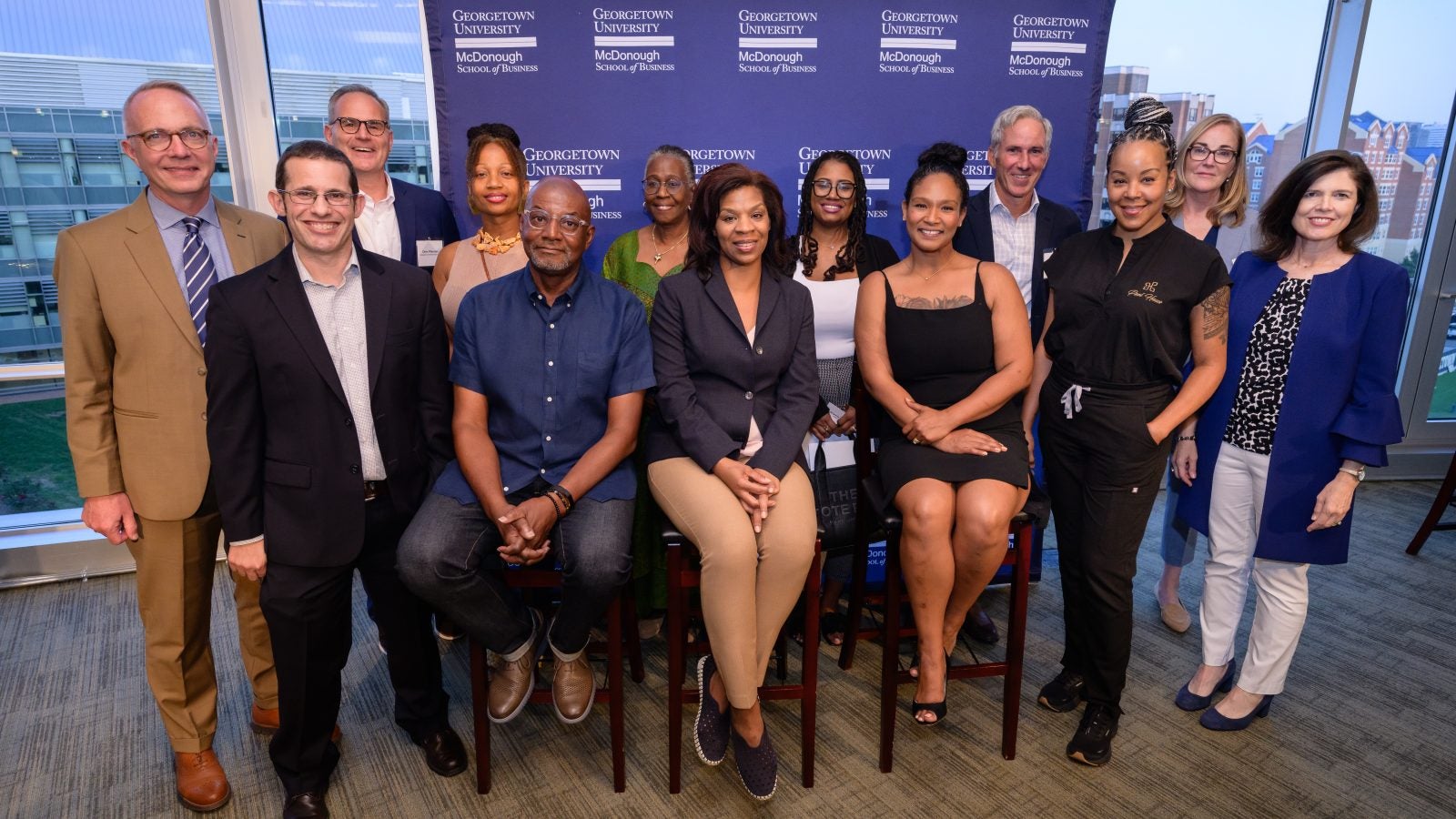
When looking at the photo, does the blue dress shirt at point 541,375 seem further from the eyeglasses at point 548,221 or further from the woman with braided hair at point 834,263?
the woman with braided hair at point 834,263

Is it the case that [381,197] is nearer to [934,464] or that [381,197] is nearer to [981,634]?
[934,464]

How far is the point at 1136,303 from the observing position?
231 centimetres

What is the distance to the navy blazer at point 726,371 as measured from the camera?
2361mm

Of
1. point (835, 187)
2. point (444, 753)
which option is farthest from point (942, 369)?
point (444, 753)

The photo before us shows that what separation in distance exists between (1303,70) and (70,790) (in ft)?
21.7

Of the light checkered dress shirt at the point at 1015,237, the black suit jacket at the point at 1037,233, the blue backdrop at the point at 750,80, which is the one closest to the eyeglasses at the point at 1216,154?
the black suit jacket at the point at 1037,233

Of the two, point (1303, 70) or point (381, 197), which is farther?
point (1303, 70)

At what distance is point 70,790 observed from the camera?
7.72 ft

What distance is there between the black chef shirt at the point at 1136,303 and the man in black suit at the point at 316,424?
1.94 meters

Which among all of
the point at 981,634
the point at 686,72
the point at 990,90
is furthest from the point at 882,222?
the point at 981,634

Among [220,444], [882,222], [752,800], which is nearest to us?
[220,444]

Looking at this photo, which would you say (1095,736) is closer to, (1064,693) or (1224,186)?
(1064,693)

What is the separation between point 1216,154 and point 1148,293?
100 cm

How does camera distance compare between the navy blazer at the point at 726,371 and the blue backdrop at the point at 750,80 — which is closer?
the navy blazer at the point at 726,371
